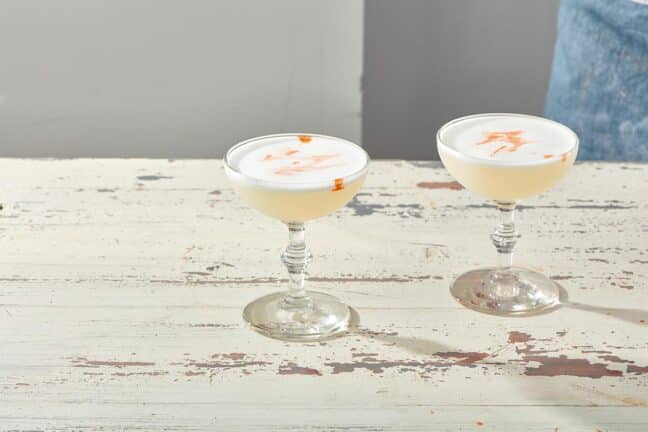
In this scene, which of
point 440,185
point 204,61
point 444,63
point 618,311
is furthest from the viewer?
point 444,63

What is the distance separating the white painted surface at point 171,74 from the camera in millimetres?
2346

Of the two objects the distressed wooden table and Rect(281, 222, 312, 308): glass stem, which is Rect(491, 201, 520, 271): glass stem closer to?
the distressed wooden table

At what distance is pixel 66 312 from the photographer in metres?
0.98

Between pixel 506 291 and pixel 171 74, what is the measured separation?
1570 mm

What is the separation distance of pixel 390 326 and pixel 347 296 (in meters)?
0.08

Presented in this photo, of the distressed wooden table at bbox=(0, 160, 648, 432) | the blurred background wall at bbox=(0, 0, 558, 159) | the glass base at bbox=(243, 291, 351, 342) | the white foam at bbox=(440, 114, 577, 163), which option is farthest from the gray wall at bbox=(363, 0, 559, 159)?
the glass base at bbox=(243, 291, 351, 342)

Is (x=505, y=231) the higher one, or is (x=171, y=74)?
(x=505, y=231)

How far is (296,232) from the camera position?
37.2 inches

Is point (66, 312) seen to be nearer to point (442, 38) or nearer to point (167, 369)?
point (167, 369)

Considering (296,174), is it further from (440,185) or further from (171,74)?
(171,74)

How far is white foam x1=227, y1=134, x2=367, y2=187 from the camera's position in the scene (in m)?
0.88

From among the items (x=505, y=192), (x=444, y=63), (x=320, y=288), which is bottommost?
(x=444, y=63)

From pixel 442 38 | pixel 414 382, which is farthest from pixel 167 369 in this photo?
pixel 442 38

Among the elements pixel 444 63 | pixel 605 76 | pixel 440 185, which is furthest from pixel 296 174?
pixel 444 63
